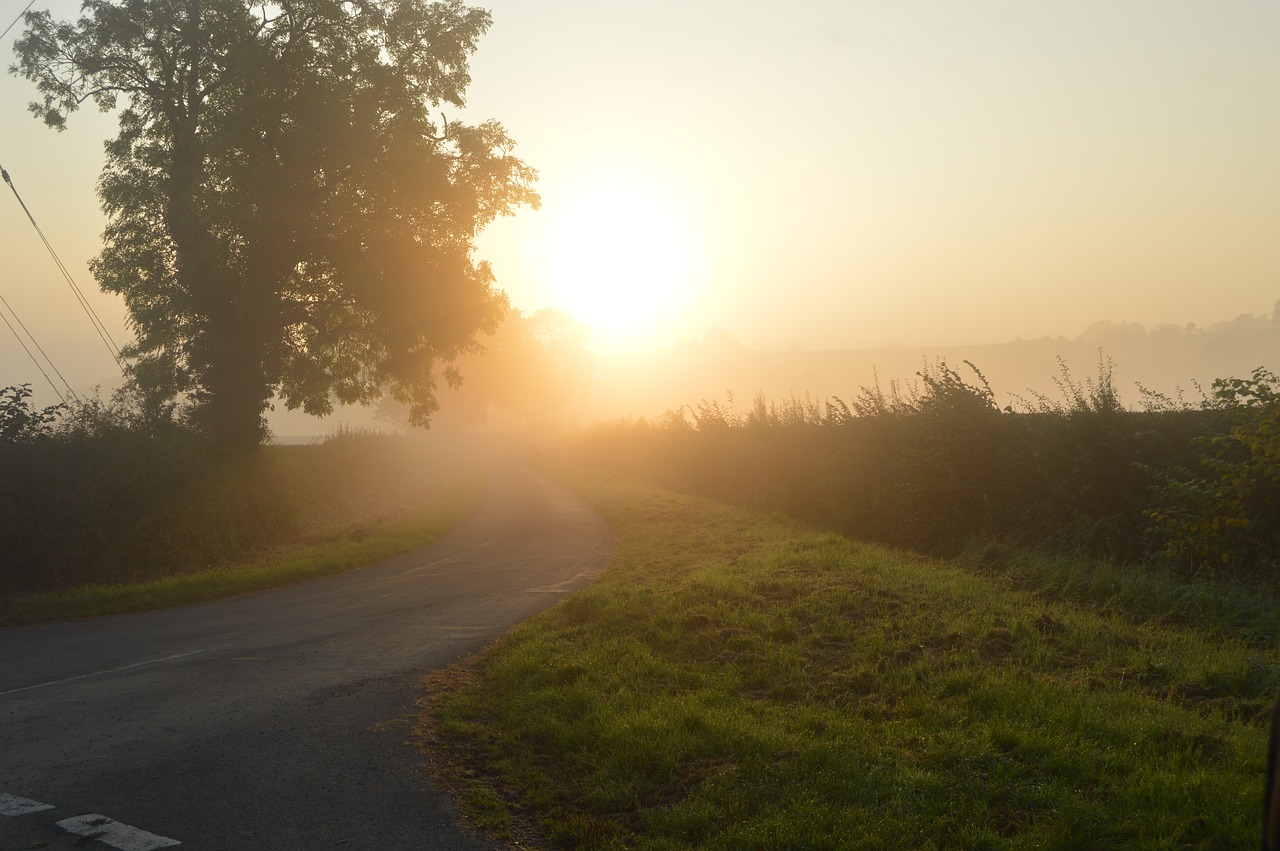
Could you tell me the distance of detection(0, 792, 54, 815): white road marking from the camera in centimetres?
583

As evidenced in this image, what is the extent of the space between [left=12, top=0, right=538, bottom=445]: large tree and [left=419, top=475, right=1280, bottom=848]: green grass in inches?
613

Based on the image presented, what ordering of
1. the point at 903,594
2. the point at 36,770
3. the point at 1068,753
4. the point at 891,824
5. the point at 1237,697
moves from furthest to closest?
1. the point at 903,594
2. the point at 1237,697
3. the point at 36,770
4. the point at 1068,753
5. the point at 891,824

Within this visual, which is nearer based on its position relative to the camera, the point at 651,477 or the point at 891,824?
the point at 891,824

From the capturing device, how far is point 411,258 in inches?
971

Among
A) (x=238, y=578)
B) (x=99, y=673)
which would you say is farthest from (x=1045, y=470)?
(x=238, y=578)

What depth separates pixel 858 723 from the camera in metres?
7.32

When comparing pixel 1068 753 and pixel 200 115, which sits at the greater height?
pixel 200 115

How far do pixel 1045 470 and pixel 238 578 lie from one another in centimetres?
1561

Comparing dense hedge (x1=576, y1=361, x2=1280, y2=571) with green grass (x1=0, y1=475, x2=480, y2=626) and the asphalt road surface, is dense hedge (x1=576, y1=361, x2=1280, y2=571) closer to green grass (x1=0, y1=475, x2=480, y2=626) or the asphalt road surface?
the asphalt road surface

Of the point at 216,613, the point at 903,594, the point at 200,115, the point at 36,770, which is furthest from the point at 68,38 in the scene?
the point at 903,594

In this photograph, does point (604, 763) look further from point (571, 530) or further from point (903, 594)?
point (571, 530)

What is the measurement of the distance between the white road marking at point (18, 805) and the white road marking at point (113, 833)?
34 cm

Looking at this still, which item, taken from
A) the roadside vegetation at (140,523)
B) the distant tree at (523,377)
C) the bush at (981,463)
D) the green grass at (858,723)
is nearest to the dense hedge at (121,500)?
the roadside vegetation at (140,523)

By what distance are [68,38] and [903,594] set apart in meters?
26.9
